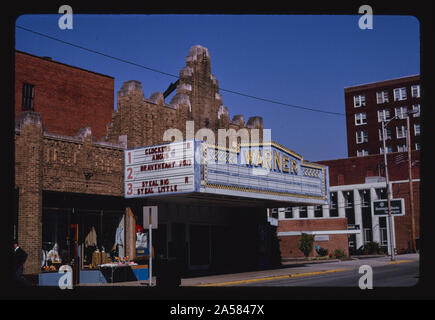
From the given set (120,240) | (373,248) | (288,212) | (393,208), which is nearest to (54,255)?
(120,240)

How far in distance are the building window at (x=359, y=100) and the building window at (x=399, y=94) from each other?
6.90 m

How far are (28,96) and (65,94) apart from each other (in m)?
3.10

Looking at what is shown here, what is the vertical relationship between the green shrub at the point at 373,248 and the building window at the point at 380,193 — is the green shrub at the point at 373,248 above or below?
below

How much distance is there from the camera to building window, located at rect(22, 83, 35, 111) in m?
34.2

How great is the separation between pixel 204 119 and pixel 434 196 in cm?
2830

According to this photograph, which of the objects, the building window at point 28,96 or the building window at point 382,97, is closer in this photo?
the building window at point 28,96

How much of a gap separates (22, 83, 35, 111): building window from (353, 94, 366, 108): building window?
72271mm

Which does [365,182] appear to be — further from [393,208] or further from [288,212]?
[393,208]

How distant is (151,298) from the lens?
208 inches

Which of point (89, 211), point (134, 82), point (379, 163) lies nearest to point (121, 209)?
point (89, 211)

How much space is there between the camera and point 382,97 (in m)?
93.2

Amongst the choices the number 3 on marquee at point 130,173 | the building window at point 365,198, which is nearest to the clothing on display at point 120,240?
the number 3 on marquee at point 130,173

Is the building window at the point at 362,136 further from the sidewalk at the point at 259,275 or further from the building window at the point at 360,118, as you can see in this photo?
the sidewalk at the point at 259,275

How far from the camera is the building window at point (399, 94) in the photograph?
89.8 m
